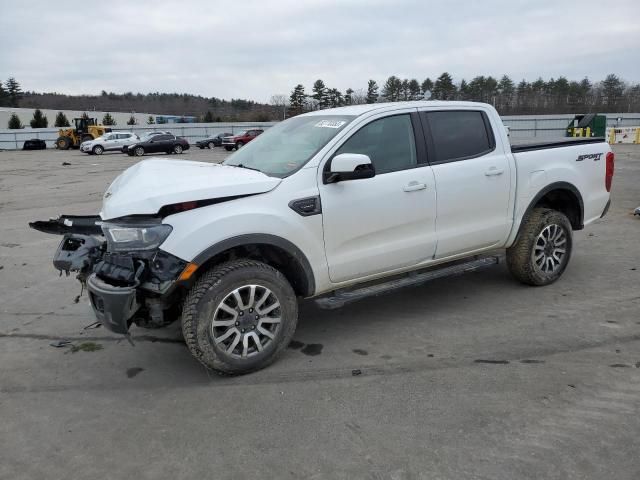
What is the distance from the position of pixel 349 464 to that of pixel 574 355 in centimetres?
211

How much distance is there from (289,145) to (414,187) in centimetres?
109

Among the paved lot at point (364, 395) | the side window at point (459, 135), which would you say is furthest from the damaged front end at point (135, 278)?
the side window at point (459, 135)

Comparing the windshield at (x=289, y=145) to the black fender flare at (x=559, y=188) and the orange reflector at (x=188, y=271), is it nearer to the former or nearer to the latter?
the orange reflector at (x=188, y=271)

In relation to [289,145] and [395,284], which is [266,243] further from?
[395,284]

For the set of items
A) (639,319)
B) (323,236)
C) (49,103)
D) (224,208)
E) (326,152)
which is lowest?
(639,319)

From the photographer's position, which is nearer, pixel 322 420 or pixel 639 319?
pixel 322 420

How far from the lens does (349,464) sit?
9.11 ft

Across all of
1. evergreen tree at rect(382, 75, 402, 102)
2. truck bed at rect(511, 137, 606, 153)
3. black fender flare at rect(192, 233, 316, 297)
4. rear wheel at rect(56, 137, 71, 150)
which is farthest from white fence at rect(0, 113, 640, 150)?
black fender flare at rect(192, 233, 316, 297)

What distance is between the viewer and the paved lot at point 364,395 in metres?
2.81

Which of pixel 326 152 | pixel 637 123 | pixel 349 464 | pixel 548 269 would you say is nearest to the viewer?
pixel 349 464

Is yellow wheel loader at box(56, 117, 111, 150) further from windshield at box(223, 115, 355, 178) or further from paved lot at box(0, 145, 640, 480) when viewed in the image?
windshield at box(223, 115, 355, 178)

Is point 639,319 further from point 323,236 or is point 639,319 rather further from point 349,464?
point 349,464

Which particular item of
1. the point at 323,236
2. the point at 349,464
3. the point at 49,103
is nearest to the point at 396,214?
the point at 323,236

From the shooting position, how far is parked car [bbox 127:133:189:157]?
34.9 m
